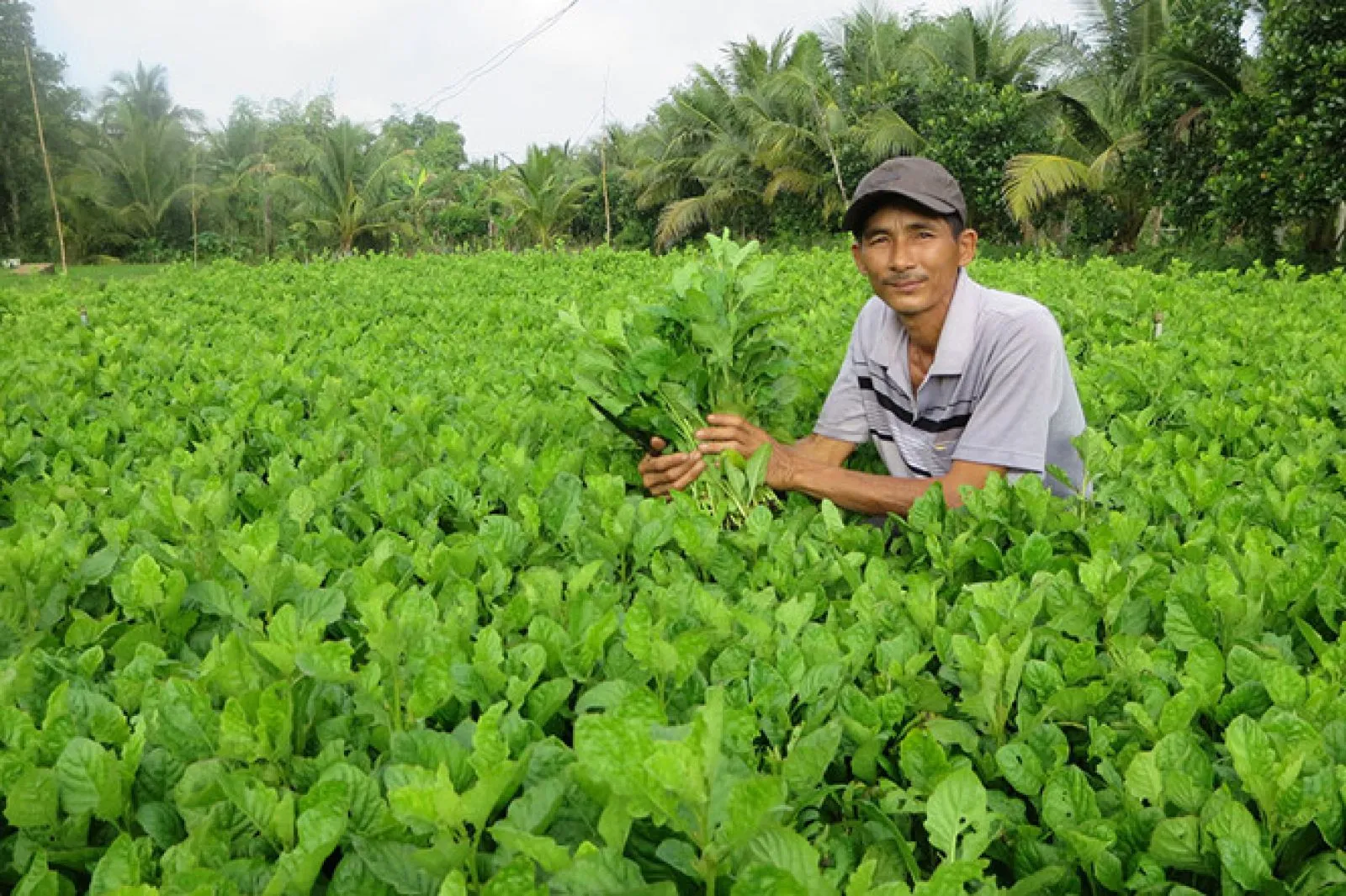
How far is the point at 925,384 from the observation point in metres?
2.75

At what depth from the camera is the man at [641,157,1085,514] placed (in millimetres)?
2506

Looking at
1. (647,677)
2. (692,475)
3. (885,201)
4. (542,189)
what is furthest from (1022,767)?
(542,189)

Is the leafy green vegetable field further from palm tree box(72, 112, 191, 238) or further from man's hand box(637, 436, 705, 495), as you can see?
palm tree box(72, 112, 191, 238)

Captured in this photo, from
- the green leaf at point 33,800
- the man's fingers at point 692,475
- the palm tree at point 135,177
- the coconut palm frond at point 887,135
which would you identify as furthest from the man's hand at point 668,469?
the palm tree at point 135,177

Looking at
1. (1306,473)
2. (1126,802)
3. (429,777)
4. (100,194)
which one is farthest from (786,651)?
(100,194)

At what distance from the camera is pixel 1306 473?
95.2 inches

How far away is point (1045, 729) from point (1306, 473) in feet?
5.30

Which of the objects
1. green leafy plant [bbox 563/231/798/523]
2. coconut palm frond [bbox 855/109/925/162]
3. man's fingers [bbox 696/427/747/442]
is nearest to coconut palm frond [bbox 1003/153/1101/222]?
coconut palm frond [bbox 855/109/925/162]

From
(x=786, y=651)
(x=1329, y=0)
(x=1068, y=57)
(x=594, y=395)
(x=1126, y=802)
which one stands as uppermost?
(x=1068, y=57)

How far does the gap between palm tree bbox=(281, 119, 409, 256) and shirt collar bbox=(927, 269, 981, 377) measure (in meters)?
30.9

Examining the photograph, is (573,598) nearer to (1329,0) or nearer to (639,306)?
(639,306)

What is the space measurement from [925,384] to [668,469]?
0.79 metres

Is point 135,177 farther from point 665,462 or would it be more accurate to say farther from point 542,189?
point 665,462

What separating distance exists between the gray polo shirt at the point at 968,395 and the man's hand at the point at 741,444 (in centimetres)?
49
